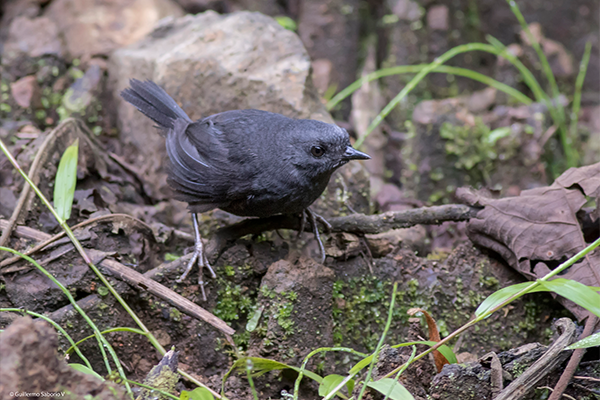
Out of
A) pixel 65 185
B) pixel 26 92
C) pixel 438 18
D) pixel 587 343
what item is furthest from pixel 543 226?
pixel 26 92

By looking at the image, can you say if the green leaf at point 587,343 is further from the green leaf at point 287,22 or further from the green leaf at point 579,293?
the green leaf at point 287,22

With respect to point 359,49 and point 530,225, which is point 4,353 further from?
point 359,49

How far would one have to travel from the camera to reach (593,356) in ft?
7.00

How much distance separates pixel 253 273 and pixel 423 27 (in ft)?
12.1

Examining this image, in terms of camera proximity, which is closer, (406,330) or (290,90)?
(406,330)

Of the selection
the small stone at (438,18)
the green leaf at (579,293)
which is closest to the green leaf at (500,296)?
the green leaf at (579,293)

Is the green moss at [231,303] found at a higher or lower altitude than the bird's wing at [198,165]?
lower

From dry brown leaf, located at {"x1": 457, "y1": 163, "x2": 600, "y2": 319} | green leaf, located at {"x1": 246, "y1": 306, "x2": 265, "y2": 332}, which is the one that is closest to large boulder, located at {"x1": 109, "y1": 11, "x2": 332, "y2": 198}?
dry brown leaf, located at {"x1": 457, "y1": 163, "x2": 600, "y2": 319}

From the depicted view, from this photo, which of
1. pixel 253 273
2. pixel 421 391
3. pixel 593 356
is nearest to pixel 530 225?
pixel 593 356

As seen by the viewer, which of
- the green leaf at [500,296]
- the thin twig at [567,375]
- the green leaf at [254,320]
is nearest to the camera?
the green leaf at [500,296]

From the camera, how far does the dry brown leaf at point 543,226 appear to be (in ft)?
8.14

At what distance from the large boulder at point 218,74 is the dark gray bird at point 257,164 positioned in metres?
0.64

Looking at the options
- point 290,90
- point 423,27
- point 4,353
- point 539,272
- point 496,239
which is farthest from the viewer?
point 423,27

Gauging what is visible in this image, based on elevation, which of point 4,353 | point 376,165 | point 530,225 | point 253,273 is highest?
point 4,353
